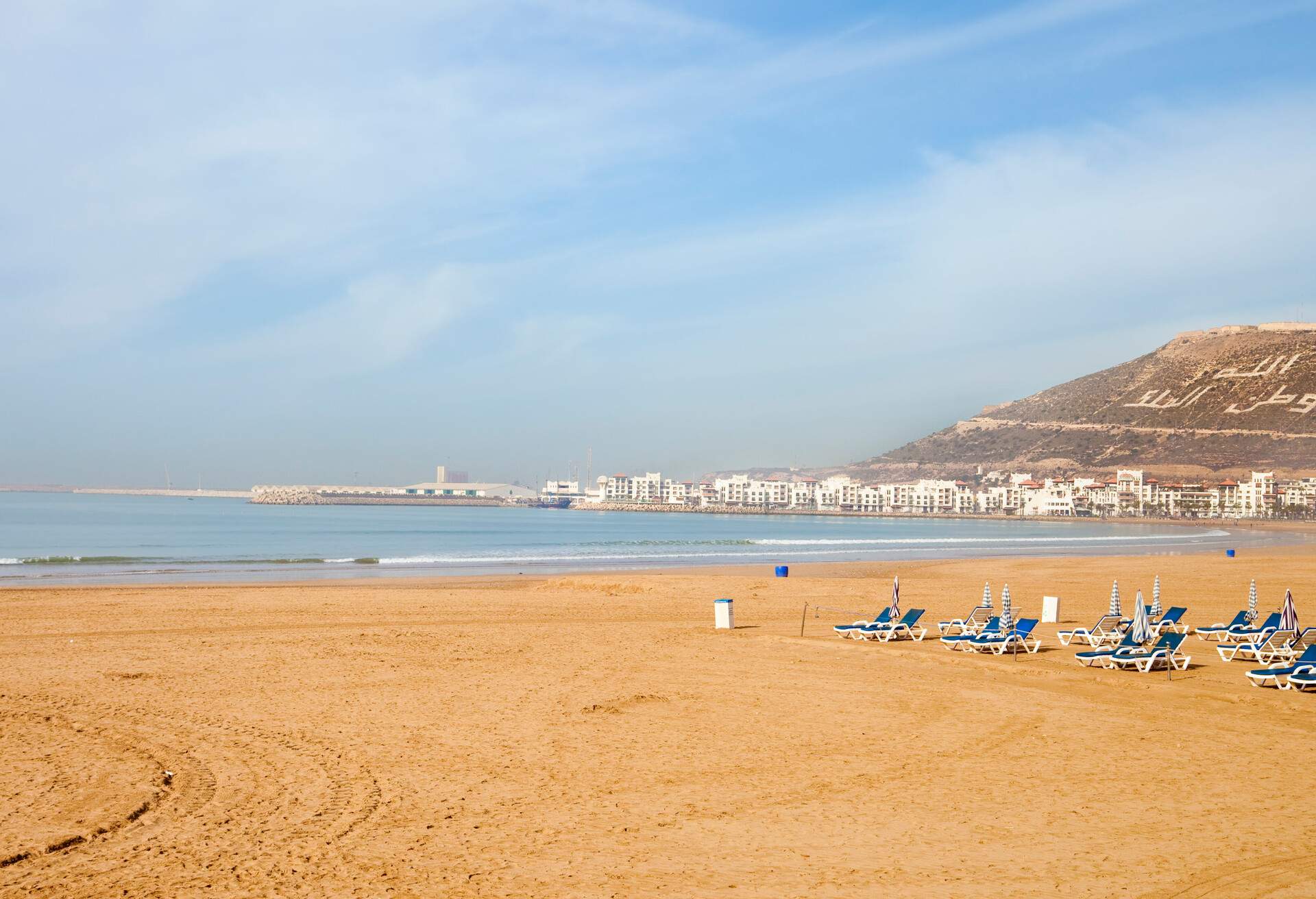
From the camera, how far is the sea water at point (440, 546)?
110ft

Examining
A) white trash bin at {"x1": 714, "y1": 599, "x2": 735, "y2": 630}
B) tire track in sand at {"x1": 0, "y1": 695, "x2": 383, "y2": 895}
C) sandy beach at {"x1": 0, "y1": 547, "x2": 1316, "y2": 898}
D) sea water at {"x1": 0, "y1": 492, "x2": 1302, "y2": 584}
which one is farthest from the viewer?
sea water at {"x1": 0, "y1": 492, "x2": 1302, "y2": 584}

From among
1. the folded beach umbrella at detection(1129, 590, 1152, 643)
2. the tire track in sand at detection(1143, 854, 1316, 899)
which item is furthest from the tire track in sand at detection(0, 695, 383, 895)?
the folded beach umbrella at detection(1129, 590, 1152, 643)

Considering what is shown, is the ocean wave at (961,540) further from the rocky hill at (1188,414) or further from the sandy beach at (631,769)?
the rocky hill at (1188,414)

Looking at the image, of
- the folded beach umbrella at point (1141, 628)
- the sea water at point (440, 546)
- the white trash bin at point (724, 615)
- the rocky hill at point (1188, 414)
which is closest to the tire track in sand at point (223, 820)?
the white trash bin at point (724, 615)

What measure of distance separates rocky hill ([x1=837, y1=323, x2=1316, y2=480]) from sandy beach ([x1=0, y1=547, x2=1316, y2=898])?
405ft

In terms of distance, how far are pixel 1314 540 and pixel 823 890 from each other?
67191 mm

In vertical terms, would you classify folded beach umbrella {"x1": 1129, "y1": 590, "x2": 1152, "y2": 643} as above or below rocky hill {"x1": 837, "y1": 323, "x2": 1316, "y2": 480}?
below

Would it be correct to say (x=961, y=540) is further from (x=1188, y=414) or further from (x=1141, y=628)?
(x=1188, y=414)

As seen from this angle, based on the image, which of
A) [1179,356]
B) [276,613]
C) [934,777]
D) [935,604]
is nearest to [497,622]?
[276,613]

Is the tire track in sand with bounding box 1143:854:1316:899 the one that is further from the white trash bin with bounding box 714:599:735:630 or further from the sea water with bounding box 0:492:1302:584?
the sea water with bounding box 0:492:1302:584

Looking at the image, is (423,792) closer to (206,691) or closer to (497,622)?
(206,691)

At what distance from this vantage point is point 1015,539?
210ft

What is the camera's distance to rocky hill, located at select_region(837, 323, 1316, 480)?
390 ft

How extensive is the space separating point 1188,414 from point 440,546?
370ft
